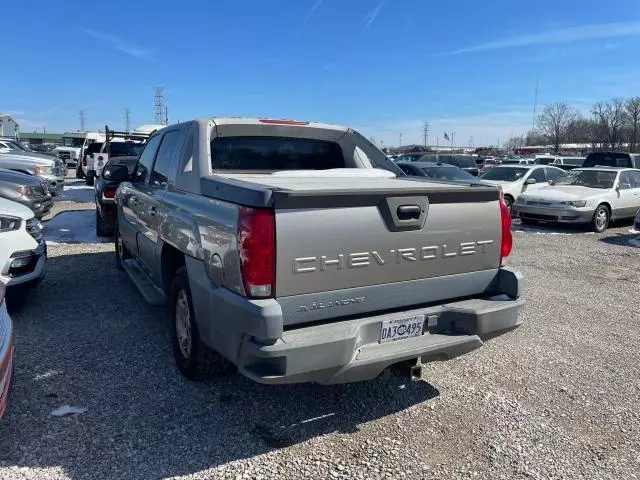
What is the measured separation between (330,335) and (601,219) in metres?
12.0

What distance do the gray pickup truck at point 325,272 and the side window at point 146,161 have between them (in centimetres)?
105

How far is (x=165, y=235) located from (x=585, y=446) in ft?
10.8

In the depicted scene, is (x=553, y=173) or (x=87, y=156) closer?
(x=553, y=173)

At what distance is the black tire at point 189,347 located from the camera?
11.5 feet

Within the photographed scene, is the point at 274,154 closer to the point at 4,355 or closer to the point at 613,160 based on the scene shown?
the point at 4,355

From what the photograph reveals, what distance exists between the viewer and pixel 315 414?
3430mm

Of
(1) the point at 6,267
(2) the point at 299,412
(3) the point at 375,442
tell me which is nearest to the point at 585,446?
(3) the point at 375,442

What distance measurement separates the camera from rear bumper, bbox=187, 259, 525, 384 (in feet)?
8.78

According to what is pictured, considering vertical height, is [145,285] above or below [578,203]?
below

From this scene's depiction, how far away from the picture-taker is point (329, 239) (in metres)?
2.83

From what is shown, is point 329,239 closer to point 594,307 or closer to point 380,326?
point 380,326

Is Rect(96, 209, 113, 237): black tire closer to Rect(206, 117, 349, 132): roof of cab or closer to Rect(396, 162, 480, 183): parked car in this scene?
Rect(206, 117, 349, 132): roof of cab

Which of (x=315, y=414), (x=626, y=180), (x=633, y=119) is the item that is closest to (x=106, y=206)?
(x=315, y=414)

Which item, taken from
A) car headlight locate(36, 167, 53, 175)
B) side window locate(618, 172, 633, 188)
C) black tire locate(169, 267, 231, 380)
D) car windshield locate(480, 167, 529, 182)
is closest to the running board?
black tire locate(169, 267, 231, 380)
